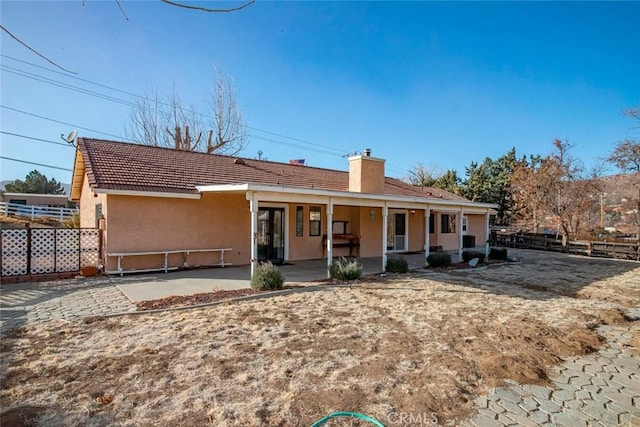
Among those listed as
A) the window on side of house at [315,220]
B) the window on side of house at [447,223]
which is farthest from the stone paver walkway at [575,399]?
the window on side of house at [447,223]

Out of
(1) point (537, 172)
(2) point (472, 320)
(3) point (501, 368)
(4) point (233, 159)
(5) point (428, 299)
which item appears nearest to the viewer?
(3) point (501, 368)

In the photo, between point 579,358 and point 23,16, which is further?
point 579,358

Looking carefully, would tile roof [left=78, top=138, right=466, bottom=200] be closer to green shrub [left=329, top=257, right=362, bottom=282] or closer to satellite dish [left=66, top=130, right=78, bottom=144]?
satellite dish [left=66, top=130, right=78, bottom=144]

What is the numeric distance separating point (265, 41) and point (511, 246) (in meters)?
21.1

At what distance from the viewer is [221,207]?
1176 cm

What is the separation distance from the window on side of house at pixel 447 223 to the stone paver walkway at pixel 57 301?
54.4 ft

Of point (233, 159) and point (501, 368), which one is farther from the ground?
point (233, 159)

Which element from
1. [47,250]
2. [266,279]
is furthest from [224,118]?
[266,279]

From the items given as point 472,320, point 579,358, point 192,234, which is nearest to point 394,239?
point 192,234

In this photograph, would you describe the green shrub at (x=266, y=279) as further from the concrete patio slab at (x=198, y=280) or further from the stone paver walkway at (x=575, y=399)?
the stone paver walkway at (x=575, y=399)

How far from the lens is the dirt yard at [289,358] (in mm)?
3174

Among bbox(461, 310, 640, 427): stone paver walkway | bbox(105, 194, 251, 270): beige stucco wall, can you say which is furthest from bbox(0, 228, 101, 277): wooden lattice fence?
bbox(461, 310, 640, 427): stone paver walkway

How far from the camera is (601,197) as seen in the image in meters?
24.1

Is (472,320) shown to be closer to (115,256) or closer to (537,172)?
(115,256)
